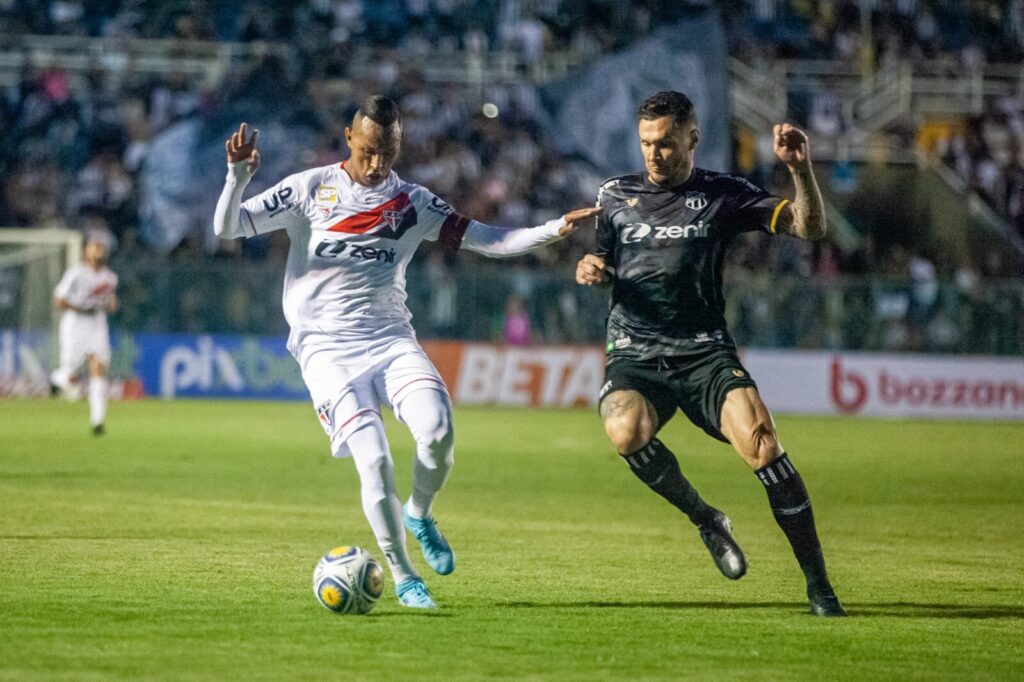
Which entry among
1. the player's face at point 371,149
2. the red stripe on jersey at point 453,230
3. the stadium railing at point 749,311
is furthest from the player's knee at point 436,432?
the stadium railing at point 749,311

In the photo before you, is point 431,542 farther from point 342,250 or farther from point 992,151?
point 992,151

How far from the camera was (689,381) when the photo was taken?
29.5 ft

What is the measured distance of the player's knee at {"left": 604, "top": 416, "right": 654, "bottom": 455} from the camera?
8.96m

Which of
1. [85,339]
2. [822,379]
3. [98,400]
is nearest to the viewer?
[98,400]

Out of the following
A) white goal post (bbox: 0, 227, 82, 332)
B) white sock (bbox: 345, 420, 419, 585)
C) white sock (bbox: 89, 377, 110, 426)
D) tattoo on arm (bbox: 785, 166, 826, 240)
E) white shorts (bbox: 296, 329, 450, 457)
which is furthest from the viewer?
white goal post (bbox: 0, 227, 82, 332)

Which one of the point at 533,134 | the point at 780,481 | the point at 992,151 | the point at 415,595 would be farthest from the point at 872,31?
the point at 415,595

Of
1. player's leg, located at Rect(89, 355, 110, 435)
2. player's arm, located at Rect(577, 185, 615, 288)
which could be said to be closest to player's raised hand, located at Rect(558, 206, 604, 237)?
player's arm, located at Rect(577, 185, 615, 288)

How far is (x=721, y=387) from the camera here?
29.0 feet

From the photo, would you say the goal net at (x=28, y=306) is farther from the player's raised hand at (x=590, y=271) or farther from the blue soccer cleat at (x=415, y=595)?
the player's raised hand at (x=590, y=271)

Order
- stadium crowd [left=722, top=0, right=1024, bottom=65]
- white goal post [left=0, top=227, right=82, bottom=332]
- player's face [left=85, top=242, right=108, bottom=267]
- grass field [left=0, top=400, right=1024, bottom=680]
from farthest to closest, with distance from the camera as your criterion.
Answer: stadium crowd [left=722, top=0, right=1024, bottom=65]
white goal post [left=0, top=227, right=82, bottom=332]
player's face [left=85, top=242, right=108, bottom=267]
grass field [left=0, top=400, right=1024, bottom=680]

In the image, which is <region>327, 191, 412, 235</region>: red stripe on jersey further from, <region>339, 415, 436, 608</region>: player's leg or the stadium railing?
the stadium railing

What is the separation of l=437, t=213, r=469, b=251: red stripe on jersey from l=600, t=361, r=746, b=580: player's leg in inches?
43.3

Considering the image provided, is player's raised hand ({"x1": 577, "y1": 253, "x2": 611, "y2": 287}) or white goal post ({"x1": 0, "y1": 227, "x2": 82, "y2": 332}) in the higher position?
player's raised hand ({"x1": 577, "y1": 253, "x2": 611, "y2": 287})

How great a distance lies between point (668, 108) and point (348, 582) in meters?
2.96
